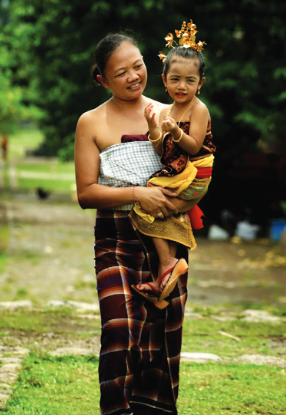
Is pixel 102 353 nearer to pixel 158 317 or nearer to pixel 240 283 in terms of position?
pixel 158 317

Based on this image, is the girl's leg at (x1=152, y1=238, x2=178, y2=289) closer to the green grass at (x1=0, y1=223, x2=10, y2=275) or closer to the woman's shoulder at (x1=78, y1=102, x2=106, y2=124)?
the woman's shoulder at (x1=78, y1=102, x2=106, y2=124)

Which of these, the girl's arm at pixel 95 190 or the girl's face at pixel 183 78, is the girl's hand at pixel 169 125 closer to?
the girl's face at pixel 183 78

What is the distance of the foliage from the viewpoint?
40.0ft

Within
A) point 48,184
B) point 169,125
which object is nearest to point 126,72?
point 169,125

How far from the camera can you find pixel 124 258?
10.7ft

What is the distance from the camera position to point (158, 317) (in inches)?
132

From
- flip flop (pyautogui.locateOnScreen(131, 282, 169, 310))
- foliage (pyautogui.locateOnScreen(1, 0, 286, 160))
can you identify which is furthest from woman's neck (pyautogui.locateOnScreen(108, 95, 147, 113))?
foliage (pyautogui.locateOnScreen(1, 0, 286, 160))

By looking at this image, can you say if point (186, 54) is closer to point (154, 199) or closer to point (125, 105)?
point (125, 105)

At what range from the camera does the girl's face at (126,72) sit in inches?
126

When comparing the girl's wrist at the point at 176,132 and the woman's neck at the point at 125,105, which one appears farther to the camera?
the woman's neck at the point at 125,105

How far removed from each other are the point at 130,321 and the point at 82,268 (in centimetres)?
702

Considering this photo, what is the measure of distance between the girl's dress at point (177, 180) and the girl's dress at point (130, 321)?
0.32 feet

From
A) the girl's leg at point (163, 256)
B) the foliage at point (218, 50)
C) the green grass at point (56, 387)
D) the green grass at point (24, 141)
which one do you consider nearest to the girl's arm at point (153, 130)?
the girl's leg at point (163, 256)

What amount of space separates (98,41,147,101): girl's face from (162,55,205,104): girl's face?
19 centimetres
